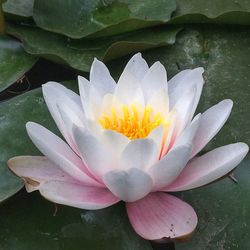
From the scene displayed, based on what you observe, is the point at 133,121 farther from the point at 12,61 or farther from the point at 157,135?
the point at 12,61

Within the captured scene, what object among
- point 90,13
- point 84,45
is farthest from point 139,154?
point 90,13

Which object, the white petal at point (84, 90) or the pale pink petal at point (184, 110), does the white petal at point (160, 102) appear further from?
the white petal at point (84, 90)

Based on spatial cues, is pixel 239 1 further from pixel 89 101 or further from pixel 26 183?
pixel 26 183

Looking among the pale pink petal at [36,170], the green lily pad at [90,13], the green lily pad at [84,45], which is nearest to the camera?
the pale pink petal at [36,170]

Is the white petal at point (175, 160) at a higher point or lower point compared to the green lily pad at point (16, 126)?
higher

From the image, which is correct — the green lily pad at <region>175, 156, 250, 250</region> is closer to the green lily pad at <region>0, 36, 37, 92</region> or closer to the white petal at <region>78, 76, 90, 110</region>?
the white petal at <region>78, 76, 90, 110</region>

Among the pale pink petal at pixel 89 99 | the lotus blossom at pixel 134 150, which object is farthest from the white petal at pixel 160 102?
the pale pink petal at pixel 89 99
